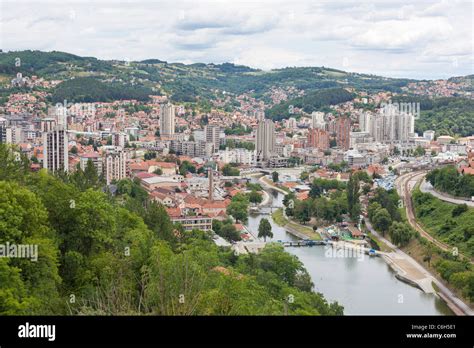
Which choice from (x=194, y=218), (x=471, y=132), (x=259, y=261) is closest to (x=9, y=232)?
(x=259, y=261)

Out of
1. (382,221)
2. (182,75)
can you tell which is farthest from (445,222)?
(182,75)

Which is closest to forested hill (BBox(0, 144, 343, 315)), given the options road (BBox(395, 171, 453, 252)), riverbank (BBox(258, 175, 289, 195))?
road (BBox(395, 171, 453, 252))

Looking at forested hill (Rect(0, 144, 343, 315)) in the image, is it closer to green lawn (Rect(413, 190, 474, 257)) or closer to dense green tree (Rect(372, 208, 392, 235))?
green lawn (Rect(413, 190, 474, 257))

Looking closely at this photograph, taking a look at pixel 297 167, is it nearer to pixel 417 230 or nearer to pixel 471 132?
pixel 471 132

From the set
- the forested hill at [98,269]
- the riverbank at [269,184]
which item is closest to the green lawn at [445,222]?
the riverbank at [269,184]

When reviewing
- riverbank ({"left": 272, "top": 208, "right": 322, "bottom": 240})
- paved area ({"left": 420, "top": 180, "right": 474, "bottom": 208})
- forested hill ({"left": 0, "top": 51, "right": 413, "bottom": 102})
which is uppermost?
forested hill ({"left": 0, "top": 51, "right": 413, "bottom": 102})

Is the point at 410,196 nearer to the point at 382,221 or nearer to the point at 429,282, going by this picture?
the point at 382,221

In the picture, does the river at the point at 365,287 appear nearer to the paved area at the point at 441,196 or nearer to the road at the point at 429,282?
the road at the point at 429,282
